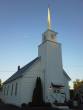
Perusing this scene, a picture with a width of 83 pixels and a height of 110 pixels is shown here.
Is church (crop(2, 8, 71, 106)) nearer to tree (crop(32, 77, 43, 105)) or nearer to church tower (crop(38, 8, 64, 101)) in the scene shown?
church tower (crop(38, 8, 64, 101))

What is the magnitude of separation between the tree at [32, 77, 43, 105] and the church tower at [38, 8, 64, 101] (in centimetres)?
84

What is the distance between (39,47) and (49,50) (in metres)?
3.04

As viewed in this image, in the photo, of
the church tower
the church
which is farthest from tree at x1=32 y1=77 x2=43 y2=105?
the church tower

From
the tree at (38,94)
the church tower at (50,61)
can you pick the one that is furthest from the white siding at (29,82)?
the church tower at (50,61)

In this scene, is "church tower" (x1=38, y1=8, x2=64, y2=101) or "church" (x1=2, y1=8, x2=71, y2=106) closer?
"church" (x1=2, y1=8, x2=71, y2=106)

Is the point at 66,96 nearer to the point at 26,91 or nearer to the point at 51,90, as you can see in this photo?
the point at 51,90

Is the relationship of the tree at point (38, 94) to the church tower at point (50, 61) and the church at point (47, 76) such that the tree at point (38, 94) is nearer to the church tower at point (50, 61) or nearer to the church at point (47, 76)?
the church at point (47, 76)

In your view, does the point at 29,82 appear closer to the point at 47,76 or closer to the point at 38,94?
the point at 38,94

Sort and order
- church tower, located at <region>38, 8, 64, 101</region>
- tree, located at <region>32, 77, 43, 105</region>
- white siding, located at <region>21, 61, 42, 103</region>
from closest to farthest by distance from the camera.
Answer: tree, located at <region>32, 77, 43, 105</region> < white siding, located at <region>21, 61, 42, 103</region> < church tower, located at <region>38, 8, 64, 101</region>

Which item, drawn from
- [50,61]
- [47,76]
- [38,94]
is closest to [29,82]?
[38,94]

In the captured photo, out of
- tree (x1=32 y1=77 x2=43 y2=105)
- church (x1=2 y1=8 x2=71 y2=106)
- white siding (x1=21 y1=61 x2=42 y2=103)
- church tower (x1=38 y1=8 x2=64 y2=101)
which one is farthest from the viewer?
church tower (x1=38 y1=8 x2=64 y2=101)

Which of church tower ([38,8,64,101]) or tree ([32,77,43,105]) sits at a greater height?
church tower ([38,8,64,101])

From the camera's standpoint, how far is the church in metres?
24.0

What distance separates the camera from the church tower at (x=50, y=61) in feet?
80.9
